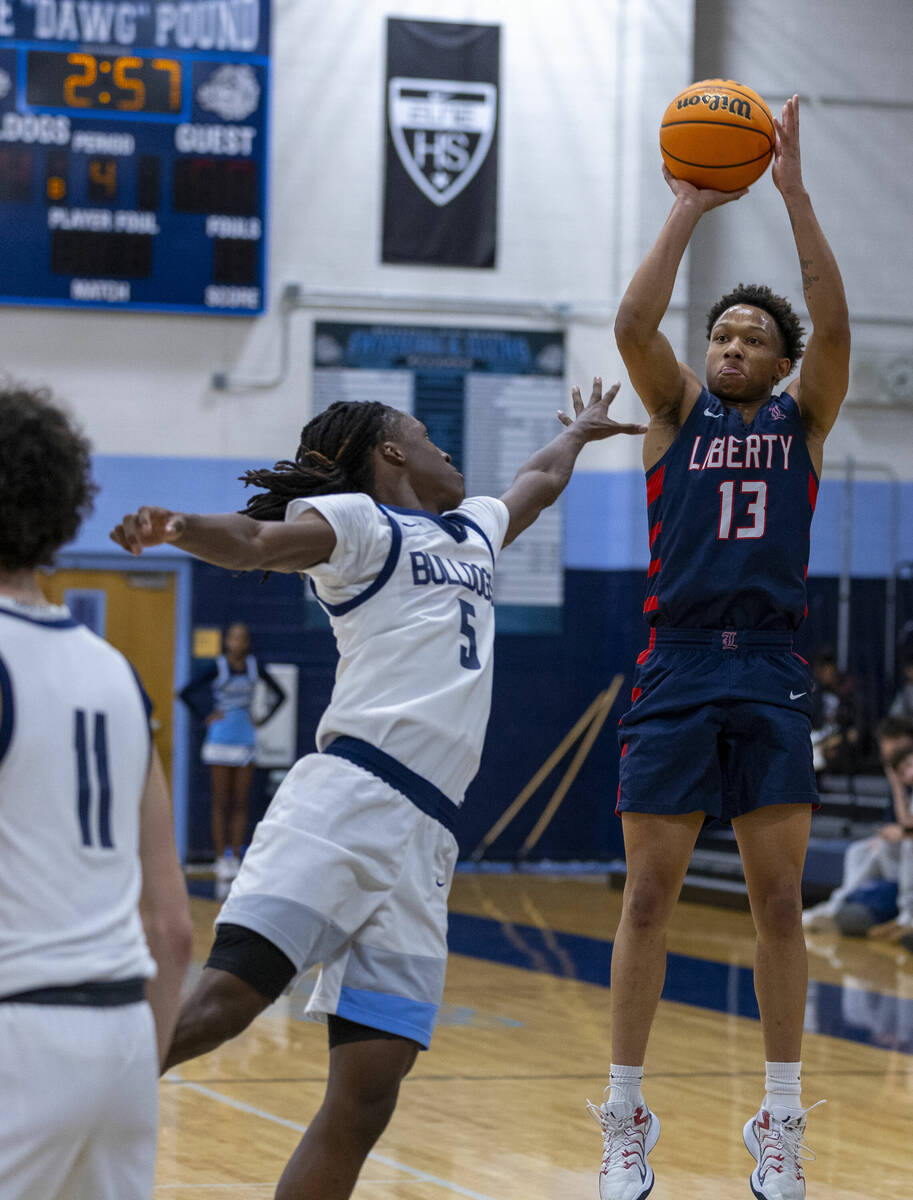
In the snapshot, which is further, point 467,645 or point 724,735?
point 724,735

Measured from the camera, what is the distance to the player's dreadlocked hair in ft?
10.3

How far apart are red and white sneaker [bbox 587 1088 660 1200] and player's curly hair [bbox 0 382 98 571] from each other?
212cm

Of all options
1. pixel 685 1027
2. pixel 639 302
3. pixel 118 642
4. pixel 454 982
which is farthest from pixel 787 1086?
pixel 118 642

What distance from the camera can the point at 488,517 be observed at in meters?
3.32

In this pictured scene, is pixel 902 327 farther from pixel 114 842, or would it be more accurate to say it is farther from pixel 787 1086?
pixel 114 842

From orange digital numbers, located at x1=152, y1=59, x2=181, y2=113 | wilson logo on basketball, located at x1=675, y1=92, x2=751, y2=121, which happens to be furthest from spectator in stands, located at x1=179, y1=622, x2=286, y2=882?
wilson logo on basketball, located at x1=675, y1=92, x2=751, y2=121

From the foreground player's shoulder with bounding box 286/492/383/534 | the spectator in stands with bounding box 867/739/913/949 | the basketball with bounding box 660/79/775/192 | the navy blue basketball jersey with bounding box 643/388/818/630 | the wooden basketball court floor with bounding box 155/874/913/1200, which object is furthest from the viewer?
the spectator in stands with bounding box 867/739/913/949

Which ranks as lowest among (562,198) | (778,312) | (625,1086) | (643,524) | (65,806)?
(625,1086)

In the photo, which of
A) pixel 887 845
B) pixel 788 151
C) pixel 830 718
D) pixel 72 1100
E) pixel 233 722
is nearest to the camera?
pixel 72 1100

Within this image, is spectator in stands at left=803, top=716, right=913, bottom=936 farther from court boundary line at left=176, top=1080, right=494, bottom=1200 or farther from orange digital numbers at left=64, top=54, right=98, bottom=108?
orange digital numbers at left=64, top=54, right=98, bottom=108

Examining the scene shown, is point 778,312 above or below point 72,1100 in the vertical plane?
above

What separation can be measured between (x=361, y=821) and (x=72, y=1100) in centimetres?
109

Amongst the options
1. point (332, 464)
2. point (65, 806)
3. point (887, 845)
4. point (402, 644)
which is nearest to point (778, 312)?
point (332, 464)

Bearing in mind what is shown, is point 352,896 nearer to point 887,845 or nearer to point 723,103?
point 723,103
